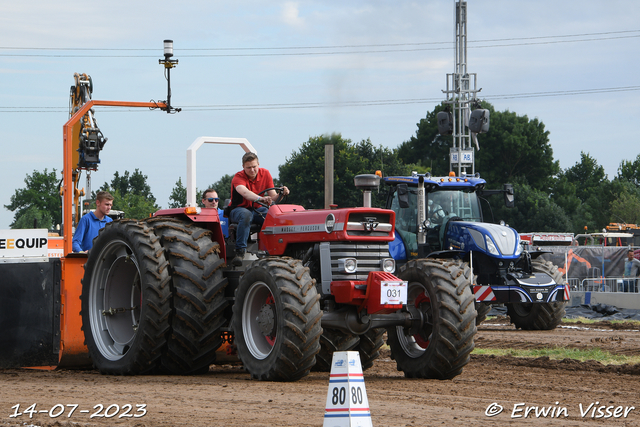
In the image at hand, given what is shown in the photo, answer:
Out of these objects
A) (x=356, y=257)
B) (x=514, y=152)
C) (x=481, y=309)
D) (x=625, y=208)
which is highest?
(x=514, y=152)

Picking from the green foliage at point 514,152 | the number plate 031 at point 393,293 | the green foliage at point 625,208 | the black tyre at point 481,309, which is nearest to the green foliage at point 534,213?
the green foliage at point 514,152

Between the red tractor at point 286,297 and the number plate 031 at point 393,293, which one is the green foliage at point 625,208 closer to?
the red tractor at point 286,297

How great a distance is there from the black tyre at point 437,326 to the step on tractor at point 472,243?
19.0 feet

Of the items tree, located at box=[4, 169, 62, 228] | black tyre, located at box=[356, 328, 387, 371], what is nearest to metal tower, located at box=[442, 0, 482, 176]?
black tyre, located at box=[356, 328, 387, 371]

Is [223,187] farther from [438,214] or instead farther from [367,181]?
[367,181]

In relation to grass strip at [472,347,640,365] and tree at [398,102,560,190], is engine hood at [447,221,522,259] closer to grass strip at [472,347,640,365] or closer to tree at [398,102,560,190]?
grass strip at [472,347,640,365]

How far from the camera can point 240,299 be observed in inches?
333

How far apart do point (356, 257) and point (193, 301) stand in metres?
1.69

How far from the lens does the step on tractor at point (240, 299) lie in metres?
8.20

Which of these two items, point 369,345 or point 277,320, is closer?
point 277,320

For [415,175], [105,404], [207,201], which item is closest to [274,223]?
[207,201]

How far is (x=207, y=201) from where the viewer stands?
1120 cm

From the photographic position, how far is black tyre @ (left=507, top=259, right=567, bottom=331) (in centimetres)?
1616

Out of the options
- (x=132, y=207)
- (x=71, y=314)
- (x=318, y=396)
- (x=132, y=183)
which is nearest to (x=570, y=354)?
(x=318, y=396)
